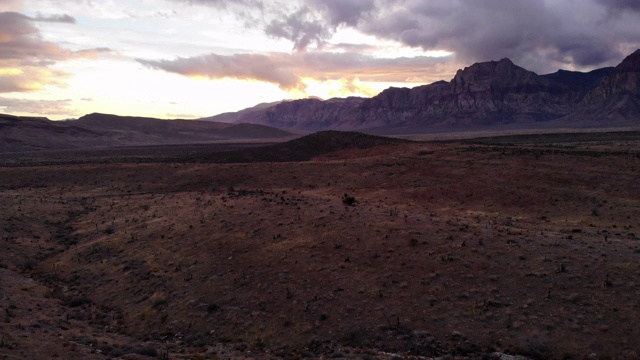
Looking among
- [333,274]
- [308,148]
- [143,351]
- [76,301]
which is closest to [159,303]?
[76,301]

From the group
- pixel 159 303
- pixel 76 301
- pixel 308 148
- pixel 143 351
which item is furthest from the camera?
pixel 308 148

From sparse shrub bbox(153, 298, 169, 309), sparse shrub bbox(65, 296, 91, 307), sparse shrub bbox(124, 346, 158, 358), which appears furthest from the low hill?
sparse shrub bbox(124, 346, 158, 358)

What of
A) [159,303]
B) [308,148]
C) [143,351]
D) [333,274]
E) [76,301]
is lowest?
[76,301]

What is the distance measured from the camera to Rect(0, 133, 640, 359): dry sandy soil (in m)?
16.5

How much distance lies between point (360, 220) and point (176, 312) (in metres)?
12.5

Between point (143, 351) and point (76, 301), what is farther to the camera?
point (76, 301)

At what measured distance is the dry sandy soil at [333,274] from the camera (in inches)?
649

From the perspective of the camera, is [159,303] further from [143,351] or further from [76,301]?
[143,351]

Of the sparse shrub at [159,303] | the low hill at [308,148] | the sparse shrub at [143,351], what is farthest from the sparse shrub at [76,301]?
the low hill at [308,148]

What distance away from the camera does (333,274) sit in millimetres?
21500

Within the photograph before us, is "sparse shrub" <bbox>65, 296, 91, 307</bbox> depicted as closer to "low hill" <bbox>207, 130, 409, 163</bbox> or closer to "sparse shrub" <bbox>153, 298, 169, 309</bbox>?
"sparse shrub" <bbox>153, 298, 169, 309</bbox>

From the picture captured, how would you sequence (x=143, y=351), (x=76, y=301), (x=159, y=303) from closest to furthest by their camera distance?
1. (x=143, y=351)
2. (x=159, y=303)
3. (x=76, y=301)

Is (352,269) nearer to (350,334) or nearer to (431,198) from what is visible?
(350,334)

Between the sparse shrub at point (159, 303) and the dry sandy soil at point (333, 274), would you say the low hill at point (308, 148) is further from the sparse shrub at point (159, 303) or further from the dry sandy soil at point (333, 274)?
the sparse shrub at point (159, 303)
